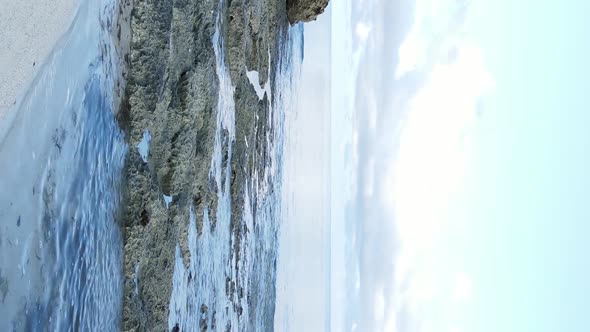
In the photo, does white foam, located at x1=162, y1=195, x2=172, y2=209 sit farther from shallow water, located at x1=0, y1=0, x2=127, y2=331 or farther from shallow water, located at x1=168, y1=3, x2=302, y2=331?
shallow water, located at x1=0, y1=0, x2=127, y2=331

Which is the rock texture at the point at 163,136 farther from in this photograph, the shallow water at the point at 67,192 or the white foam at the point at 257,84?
the white foam at the point at 257,84

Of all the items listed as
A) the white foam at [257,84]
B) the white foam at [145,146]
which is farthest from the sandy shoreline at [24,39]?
the white foam at [257,84]

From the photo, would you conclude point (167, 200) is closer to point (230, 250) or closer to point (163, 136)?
point (163, 136)

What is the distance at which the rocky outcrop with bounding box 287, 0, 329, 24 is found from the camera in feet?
20.1

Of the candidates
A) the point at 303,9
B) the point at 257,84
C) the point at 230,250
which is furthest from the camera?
the point at 303,9

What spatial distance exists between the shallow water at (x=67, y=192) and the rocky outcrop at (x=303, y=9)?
399 cm

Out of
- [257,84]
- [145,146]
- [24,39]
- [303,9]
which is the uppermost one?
[303,9]

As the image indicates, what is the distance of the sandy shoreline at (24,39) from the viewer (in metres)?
1.70

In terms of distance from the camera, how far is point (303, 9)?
244 inches

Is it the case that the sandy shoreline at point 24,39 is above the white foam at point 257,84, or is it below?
below

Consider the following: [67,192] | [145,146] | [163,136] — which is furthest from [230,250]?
[67,192]

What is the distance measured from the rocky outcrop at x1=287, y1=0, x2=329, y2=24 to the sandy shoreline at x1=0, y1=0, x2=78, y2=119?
14.1ft

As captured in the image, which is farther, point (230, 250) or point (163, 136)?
point (230, 250)

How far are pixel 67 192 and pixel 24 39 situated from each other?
0.50 metres
